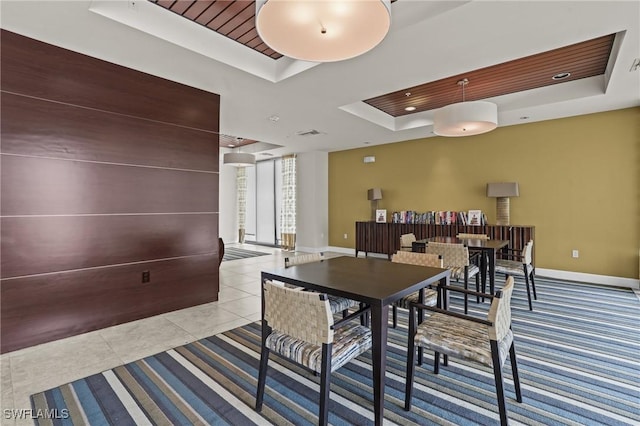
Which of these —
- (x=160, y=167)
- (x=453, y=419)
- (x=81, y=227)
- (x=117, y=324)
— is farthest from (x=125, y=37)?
(x=453, y=419)

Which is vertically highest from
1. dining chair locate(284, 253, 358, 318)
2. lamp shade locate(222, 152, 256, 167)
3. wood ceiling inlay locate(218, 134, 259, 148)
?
wood ceiling inlay locate(218, 134, 259, 148)

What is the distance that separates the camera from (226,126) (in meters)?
5.92

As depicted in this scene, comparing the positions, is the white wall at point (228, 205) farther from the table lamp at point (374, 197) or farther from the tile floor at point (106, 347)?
the tile floor at point (106, 347)

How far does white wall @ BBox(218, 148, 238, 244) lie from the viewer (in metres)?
10.5

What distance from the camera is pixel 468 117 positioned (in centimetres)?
371

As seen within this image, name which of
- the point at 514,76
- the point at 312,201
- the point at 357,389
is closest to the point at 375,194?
the point at 312,201

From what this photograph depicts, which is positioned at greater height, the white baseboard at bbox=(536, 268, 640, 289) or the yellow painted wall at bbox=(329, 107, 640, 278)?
the yellow painted wall at bbox=(329, 107, 640, 278)

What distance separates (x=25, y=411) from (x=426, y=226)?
6166 millimetres

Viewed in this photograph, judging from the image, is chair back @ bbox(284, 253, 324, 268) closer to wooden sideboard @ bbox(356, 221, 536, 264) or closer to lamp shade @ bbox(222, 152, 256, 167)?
wooden sideboard @ bbox(356, 221, 536, 264)

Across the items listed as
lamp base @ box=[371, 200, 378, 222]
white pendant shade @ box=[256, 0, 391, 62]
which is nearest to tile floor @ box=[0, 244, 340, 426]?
white pendant shade @ box=[256, 0, 391, 62]

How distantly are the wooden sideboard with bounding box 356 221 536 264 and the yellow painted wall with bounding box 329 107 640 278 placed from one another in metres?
0.47

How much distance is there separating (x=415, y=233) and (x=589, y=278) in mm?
2931

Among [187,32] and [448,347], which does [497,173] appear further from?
[187,32]

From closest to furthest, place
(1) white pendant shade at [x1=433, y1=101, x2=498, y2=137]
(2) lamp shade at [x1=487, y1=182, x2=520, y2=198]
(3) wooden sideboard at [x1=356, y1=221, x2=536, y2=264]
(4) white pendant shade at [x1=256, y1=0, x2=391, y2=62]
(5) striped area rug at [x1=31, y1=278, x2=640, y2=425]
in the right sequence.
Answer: (4) white pendant shade at [x1=256, y1=0, x2=391, y2=62]
(5) striped area rug at [x1=31, y1=278, x2=640, y2=425]
(1) white pendant shade at [x1=433, y1=101, x2=498, y2=137]
(3) wooden sideboard at [x1=356, y1=221, x2=536, y2=264]
(2) lamp shade at [x1=487, y1=182, x2=520, y2=198]
